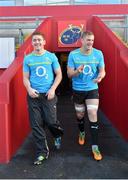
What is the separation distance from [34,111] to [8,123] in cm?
36

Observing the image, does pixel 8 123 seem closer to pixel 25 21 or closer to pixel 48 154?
pixel 48 154

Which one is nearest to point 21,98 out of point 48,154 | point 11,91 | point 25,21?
point 11,91

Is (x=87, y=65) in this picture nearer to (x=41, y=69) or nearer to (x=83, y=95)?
(x=83, y=95)

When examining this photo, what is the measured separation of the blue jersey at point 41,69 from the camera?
487cm

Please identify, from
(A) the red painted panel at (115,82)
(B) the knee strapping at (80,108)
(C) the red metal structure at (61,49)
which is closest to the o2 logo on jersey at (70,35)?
(C) the red metal structure at (61,49)

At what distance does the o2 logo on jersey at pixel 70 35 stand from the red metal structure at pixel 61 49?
14 centimetres

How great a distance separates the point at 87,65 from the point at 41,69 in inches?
25.1

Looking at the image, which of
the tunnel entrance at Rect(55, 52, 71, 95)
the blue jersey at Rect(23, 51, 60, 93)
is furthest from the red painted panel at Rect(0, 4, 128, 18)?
the blue jersey at Rect(23, 51, 60, 93)

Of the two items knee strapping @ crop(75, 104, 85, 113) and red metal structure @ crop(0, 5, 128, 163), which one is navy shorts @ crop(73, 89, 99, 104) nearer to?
knee strapping @ crop(75, 104, 85, 113)

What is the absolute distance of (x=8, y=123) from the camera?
4.91 metres

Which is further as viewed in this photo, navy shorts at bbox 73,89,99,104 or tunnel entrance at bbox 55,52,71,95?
tunnel entrance at bbox 55,52,71,95

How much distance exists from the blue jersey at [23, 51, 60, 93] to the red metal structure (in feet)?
1.07

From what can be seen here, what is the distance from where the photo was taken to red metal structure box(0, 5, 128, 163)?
4.90 meters

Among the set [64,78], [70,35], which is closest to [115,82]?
[70,35]
